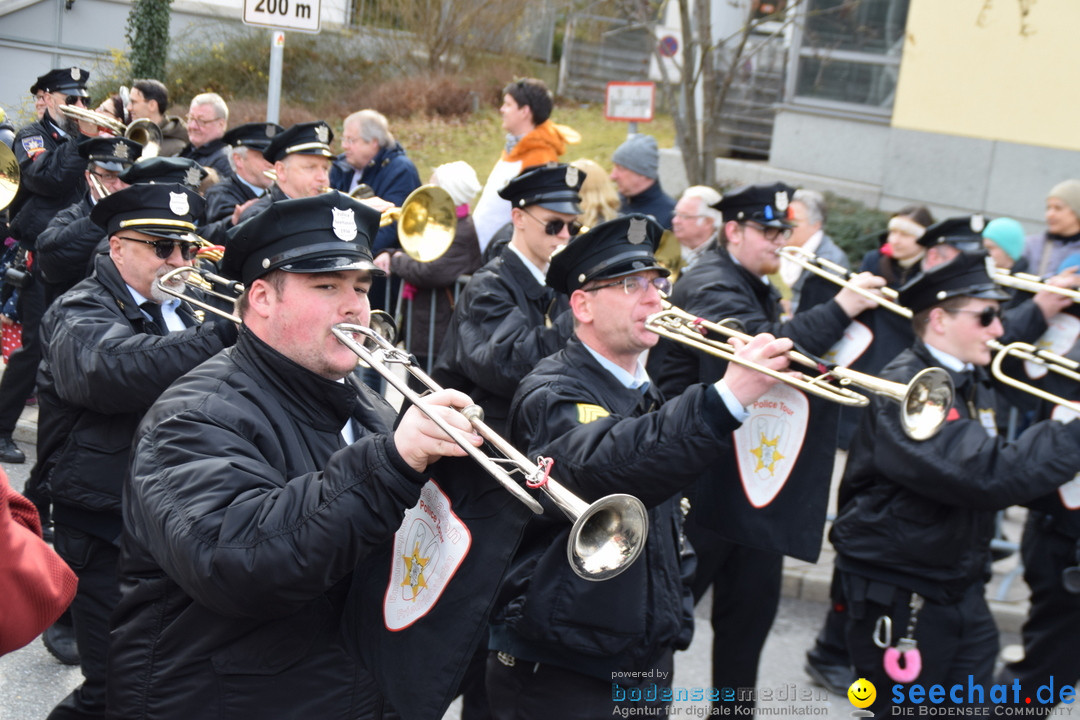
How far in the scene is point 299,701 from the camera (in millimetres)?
2598

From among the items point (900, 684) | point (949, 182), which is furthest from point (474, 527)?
point (949, 182)

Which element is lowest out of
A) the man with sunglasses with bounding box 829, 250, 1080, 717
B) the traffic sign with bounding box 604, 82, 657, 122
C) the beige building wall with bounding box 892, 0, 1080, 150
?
the man with sunglasses with bounding box 829, 250, 1080, 717

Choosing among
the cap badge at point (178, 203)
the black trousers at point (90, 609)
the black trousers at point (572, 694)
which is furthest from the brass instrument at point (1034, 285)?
the black trousers at point (90, 609)

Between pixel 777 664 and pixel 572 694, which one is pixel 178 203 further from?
pixel 777 664

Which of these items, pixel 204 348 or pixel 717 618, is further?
pixel 717 618

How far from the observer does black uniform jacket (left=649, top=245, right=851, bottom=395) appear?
509 centimetres

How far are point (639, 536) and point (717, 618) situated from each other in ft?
8.93

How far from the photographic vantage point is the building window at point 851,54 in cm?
1474

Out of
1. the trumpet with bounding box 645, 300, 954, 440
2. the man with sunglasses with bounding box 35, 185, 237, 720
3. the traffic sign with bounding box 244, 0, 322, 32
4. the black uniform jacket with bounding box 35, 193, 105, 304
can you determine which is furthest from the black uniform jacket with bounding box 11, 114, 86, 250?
the trumpet with bounding box 645, 300, 954, 440

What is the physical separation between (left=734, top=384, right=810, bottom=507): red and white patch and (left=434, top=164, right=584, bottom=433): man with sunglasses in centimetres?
118

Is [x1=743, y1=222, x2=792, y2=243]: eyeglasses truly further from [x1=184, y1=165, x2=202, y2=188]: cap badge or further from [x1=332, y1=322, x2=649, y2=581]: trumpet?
[x1=332, y1=322, x2=649, y2=581]: trumpet

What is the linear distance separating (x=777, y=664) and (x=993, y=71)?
10.1 meters

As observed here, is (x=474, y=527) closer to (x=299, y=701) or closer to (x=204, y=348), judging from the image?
(x=299, y=701)

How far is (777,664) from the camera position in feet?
19.4
